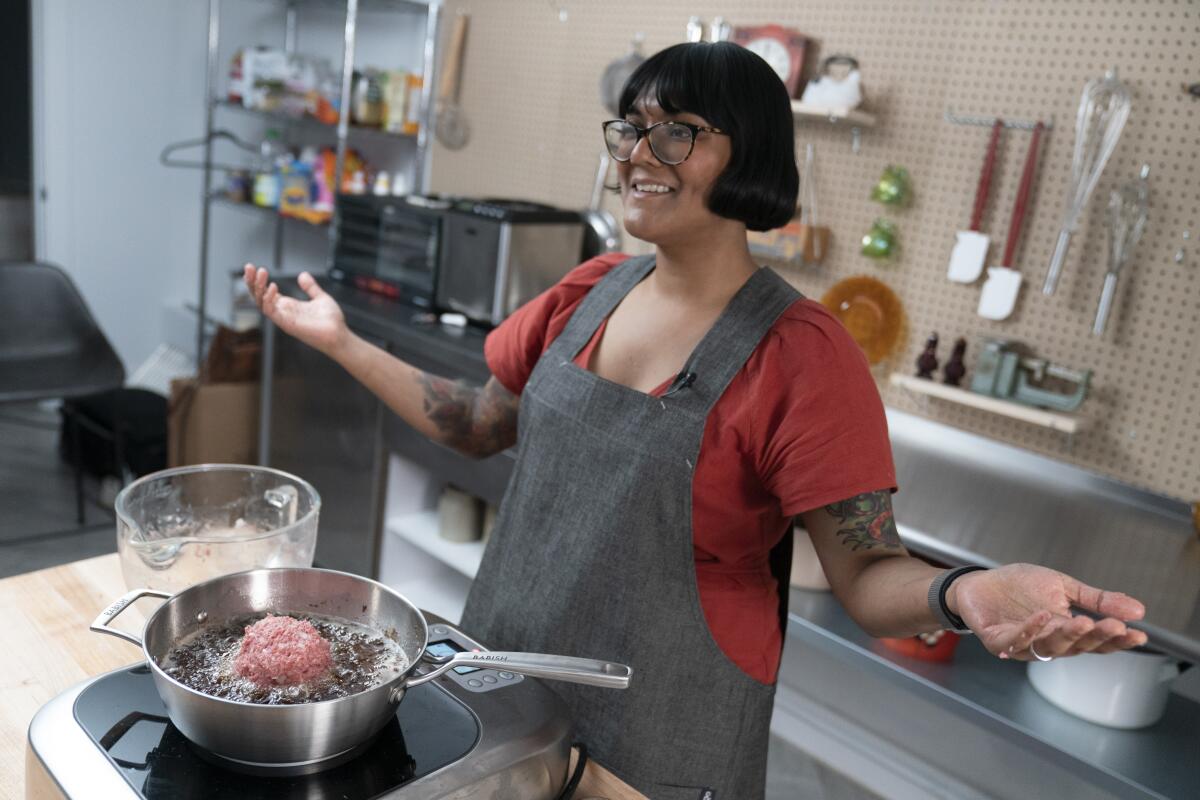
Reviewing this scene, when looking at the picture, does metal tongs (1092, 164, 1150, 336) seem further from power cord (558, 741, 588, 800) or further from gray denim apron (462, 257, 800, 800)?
power cord (558, 741, 588, 800)

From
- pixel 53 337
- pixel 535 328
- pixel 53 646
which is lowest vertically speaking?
pixel 53 337

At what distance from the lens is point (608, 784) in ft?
3.10

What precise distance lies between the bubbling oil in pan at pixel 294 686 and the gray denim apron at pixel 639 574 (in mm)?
371

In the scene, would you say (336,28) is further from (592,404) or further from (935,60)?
(592,404)

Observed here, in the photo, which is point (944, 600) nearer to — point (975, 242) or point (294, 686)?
point (294, 686)

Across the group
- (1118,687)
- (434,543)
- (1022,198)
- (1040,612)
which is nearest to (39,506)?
(434,543)

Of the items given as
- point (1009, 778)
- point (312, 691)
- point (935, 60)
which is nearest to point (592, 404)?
point (312, 691)

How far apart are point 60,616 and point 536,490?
57cm

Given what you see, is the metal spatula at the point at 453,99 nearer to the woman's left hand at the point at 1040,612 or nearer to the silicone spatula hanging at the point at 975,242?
the silicone spatula hanging at the point at 975,242

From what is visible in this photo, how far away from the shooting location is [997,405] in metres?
2.02

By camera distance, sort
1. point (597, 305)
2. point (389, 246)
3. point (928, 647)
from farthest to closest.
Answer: point (389, 246)
point (928, 647)
point (597, 305)

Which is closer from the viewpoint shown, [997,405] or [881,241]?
[997,405]

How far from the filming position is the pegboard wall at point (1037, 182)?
1902 mm

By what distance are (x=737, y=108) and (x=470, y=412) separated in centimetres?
61
